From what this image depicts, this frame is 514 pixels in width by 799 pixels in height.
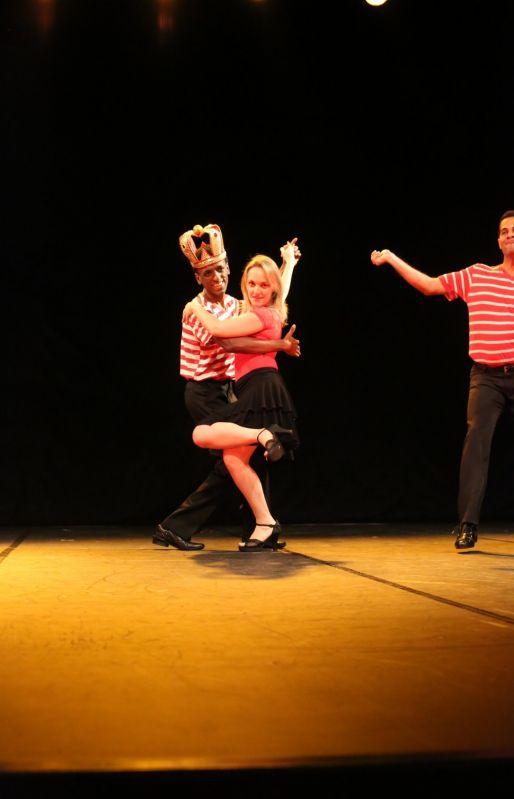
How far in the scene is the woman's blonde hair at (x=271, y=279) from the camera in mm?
3607

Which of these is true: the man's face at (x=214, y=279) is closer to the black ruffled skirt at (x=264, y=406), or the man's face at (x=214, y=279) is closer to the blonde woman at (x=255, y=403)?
the blonde woman at (x=255, y=403)

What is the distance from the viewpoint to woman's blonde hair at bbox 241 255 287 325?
3.61m

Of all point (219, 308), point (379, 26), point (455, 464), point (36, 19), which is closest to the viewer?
point (219, 308)

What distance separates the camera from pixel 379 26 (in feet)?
17.3

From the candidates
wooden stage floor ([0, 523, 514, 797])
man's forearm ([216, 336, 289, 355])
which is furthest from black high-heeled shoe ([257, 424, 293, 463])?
wooden stage floor ([0, 523, 514, 797])

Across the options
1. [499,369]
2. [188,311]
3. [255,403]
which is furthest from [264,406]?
[499,369]

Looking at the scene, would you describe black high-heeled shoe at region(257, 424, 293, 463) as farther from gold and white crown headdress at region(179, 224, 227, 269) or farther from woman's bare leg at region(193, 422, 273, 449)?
gold and white crown headdress at region(179, 224, 227, 269)

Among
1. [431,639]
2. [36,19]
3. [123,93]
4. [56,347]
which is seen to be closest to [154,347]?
[56,347]

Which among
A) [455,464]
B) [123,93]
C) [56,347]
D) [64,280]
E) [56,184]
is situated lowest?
[455,464]

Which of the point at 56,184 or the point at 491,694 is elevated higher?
Answer: the point at 56,184

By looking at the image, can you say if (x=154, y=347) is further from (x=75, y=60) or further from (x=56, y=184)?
(x=75, y=60)

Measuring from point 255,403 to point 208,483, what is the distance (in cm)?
42

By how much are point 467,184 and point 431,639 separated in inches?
160

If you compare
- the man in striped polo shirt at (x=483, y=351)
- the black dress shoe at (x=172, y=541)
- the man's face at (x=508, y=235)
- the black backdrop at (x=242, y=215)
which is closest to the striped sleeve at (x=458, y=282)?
the man in striped polo shirt at (x=483, y=351)
